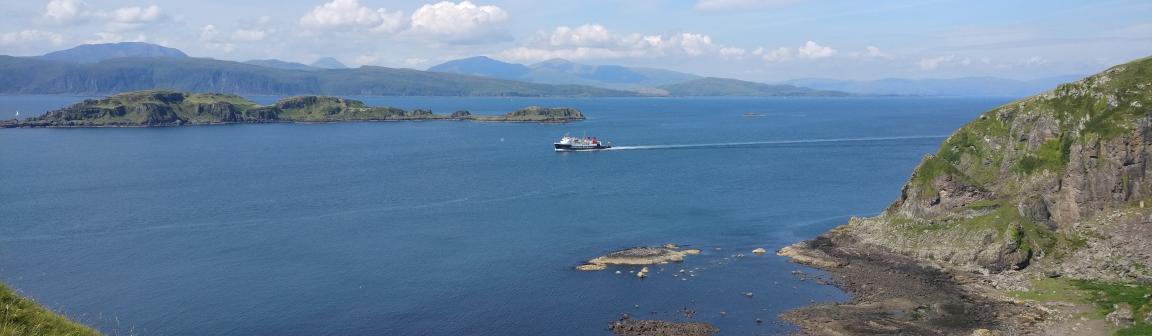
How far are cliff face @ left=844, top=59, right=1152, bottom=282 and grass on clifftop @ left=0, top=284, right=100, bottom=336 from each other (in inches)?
2924

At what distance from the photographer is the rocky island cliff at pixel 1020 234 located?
60.2 metres

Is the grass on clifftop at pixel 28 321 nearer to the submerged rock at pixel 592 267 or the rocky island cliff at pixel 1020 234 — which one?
the rocky island cliff at pixel 1020 234

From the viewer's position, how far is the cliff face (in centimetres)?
7025

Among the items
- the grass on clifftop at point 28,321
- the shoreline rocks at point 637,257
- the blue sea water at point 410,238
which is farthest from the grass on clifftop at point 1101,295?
the grass on clifftop at point 28,321

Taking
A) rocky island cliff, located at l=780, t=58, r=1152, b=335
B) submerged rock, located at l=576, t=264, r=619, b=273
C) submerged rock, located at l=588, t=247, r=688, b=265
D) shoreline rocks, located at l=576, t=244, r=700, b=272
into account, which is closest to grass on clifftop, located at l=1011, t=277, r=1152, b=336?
rocky island cliff, located at l=780, t=58, r=1152, b=335

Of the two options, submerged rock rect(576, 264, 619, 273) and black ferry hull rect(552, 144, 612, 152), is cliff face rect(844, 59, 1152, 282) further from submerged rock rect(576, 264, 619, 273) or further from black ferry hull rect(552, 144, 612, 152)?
black ferry hull rect(552, 144, 612, 152)

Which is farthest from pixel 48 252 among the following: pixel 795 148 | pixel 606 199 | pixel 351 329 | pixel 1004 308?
pixel 795 148

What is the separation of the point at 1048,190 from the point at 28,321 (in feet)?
276

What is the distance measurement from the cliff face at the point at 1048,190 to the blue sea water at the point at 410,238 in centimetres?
1546

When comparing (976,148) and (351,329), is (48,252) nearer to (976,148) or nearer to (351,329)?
(351,329)

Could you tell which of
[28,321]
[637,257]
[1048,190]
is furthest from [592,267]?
[28,321]

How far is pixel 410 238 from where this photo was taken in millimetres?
91875

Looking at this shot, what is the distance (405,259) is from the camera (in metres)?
81.9

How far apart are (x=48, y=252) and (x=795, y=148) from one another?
161 metres
